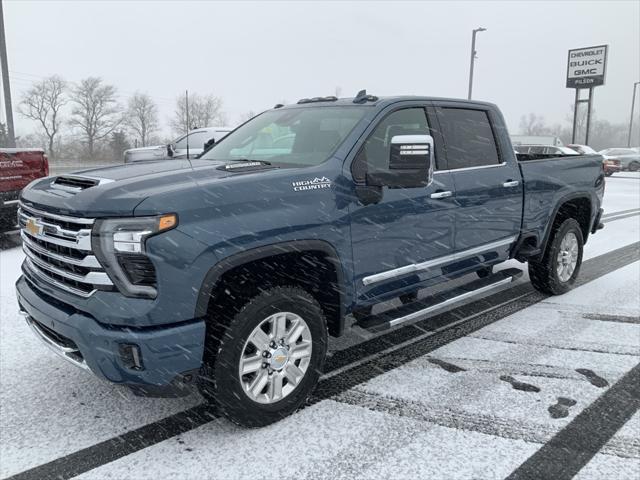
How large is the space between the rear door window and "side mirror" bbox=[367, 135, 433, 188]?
3.57 ft

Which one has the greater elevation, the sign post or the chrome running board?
the sign post

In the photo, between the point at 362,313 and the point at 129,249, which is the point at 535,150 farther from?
the point at 129,249

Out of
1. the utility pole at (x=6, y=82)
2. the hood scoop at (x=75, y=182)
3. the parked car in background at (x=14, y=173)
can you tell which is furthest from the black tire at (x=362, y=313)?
the utility pole at (x=6, y=82)

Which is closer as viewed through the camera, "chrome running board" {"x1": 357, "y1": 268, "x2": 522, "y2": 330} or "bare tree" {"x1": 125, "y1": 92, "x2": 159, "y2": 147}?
"chrome running board" {"x1": 357, "y1": 268, "x2": 522, "y2": 330}

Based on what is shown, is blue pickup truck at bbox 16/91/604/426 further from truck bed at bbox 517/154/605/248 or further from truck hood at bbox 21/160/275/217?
truck bed at bbox 517/154/605/248

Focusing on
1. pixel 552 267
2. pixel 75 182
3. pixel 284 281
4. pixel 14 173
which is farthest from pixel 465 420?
pixel 14 173

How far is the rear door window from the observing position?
434cm

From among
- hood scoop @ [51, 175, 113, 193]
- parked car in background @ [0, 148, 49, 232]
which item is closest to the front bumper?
hood scoop @ [51, 175, 113, 193]

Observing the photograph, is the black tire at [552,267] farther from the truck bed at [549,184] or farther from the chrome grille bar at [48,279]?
the chrome grille bar at [48,279]

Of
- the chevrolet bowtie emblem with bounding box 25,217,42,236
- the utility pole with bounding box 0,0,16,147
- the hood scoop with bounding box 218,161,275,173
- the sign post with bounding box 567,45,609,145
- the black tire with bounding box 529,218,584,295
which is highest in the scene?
the sign post with bounding box 567,45,609,145

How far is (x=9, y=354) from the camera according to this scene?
13.4 ft

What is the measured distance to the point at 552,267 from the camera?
5.58 m

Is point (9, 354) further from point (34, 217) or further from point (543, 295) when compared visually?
point (543, 295)

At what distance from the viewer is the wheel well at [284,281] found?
9.60ft
